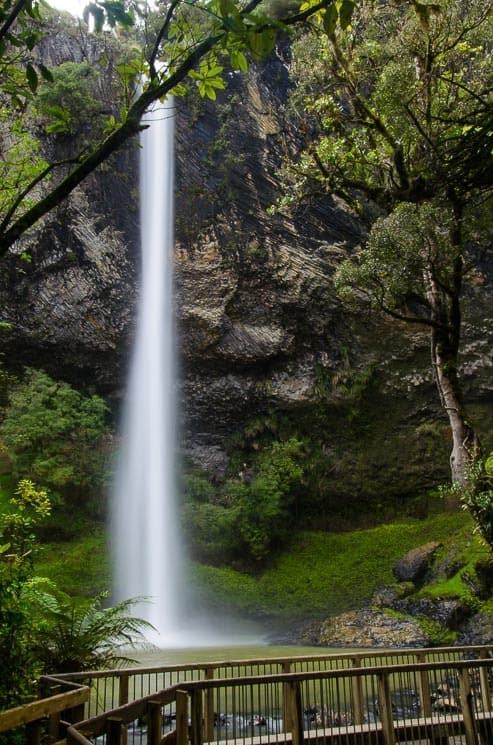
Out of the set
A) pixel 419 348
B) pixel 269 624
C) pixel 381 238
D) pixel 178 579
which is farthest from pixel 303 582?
pixel 381 238

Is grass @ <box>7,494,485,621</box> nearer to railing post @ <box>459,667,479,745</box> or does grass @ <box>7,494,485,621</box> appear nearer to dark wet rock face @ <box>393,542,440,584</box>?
dark wet rock face @ <box>393,542,440,584</box>

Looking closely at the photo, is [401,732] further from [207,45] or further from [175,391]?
[175,391]

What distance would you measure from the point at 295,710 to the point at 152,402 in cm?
1662

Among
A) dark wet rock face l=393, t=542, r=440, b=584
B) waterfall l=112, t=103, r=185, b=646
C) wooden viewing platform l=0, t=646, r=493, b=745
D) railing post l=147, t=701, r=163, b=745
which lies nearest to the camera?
wooden viewing platform l=0, t=646, r=493, b=745

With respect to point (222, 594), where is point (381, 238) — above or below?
above

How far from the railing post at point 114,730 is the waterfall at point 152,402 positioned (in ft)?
49.2

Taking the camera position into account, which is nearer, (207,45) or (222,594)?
(207,45)

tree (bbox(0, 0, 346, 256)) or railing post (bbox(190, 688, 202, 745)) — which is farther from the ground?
tree (bbox(0, 0, 346, 256))

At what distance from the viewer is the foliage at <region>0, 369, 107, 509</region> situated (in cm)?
1680

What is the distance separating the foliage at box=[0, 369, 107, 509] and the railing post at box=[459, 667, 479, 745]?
13.9 m

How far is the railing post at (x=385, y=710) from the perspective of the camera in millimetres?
4324

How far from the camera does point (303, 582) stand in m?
16.4

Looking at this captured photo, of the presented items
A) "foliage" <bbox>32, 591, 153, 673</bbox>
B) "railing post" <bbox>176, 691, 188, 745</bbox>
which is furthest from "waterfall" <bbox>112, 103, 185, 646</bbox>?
"railing post" <bbox>176, 691, 188, 745</bbox>

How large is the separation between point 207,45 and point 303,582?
15960 mm
